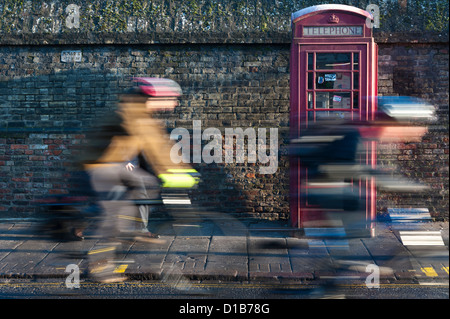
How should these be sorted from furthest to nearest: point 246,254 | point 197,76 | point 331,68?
→ 1. point 197,76
2. point 331,68
3. point 246,254

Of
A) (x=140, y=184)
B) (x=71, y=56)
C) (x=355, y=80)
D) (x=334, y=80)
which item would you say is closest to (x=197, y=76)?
(x=71, y=56)

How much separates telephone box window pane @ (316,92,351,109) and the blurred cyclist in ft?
9.04

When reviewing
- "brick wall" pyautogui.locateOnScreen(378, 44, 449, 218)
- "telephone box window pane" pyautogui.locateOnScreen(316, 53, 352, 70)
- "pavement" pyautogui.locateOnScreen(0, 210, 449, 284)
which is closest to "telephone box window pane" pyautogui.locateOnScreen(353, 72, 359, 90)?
"telephone box window pane" pyautogui.locateOnScreen(316, 53, 352, 70)

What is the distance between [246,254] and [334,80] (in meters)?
2.83

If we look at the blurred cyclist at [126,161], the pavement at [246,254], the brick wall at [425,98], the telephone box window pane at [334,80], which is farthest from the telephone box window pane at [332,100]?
the blurred cyclist at [126,161]

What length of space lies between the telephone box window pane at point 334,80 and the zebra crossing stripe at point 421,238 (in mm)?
2244

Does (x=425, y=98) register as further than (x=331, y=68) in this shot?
Yes

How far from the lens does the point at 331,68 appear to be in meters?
7.09

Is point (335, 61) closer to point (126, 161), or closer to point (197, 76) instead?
point (197, 76)

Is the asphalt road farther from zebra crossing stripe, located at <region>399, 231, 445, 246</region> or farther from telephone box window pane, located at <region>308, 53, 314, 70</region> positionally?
telephone box window pane, located at <region>308, 53, 314, 70</region>

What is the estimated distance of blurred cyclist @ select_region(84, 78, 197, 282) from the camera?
15.9 ft

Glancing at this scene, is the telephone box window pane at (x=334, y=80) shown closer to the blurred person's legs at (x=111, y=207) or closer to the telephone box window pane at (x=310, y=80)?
the telephone box window pane at (x=310, y=80)
